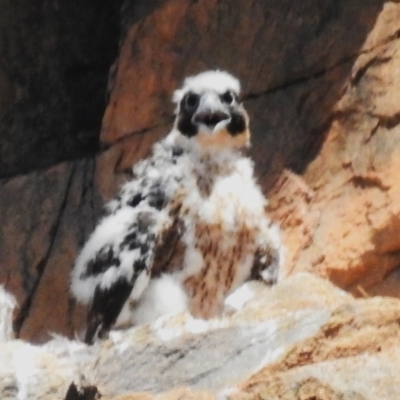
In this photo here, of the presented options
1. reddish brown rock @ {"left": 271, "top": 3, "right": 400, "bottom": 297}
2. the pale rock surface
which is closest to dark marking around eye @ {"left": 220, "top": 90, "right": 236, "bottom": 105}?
reddish brown rock @ {"left": 271, "top": 3, "right": 400, "bottom": 297}

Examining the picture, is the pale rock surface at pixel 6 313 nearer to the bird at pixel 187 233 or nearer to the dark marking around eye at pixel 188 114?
the bird at pixel 187 233

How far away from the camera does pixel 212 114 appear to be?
3055 millimetres

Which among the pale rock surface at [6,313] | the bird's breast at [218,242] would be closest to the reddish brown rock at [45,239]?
the pale rock surface at [6,313]

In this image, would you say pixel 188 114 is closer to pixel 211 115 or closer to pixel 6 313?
pixel 211 115

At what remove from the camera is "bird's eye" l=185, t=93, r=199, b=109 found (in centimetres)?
312

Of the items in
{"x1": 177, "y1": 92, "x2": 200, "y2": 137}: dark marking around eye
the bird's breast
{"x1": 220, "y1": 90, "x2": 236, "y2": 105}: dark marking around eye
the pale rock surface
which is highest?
{"x1": 220, "y1": 90, "x2": 236, "y2": 105}: dark marking around eye

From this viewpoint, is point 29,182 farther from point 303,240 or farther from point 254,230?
point 254,230

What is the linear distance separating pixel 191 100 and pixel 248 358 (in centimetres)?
110

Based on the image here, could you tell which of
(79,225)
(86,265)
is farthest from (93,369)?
(79,225)

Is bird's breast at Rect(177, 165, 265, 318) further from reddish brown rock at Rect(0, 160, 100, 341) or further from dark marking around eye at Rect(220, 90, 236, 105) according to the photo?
reddish brown rock at Rect(0, 160, 100, 341)

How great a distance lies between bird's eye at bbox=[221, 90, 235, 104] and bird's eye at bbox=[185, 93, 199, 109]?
3.1 inches

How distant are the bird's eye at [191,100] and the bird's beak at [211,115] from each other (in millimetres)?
41

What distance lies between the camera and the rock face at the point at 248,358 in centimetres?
207

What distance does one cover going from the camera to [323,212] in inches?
144
